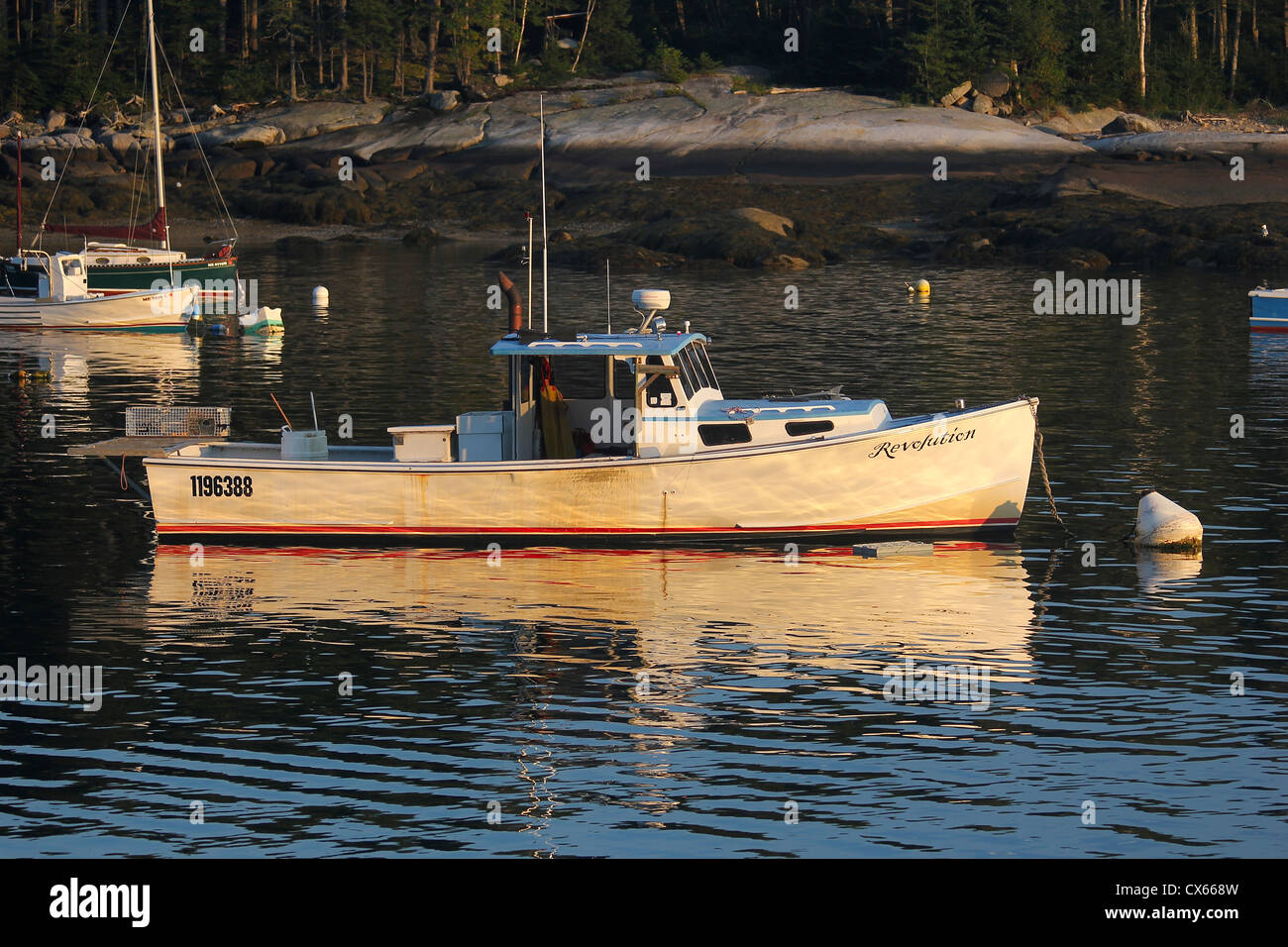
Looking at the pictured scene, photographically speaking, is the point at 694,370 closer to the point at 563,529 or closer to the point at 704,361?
the point at 704,361

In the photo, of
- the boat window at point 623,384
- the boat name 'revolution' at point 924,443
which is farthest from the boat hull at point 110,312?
the boat name 'revolution' at point 924,443

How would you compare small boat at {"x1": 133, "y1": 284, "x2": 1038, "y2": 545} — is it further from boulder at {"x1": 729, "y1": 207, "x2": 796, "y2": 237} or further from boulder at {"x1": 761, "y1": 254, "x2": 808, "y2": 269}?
boulder at {"x1": 729, "y1": 207, "x2": 796, "y2": 237}

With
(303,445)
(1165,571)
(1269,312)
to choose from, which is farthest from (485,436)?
(1269,312)

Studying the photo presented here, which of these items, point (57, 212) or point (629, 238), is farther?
point (57, 212)

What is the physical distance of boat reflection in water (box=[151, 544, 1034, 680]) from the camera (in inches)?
739

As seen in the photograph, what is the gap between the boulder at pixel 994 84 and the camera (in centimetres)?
8562

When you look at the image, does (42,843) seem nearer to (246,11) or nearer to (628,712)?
(628,712)

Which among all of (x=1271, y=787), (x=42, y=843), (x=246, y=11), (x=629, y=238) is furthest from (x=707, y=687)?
(x=246, y=11)

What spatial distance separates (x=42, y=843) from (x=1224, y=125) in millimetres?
80590

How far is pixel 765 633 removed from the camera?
752 inches

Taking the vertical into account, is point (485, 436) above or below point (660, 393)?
below

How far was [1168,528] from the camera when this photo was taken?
22625 millimetres

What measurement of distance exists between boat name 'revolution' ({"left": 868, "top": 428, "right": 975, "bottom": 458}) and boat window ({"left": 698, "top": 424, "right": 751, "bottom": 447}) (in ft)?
5.67

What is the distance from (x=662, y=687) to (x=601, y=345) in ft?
22.3
